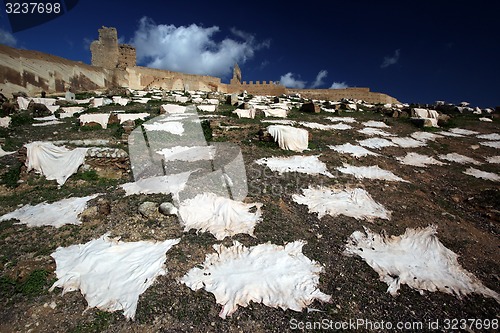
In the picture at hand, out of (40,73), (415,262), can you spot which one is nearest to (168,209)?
(415,262)

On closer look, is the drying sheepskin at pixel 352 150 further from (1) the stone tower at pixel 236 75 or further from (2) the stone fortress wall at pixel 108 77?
(1) the stone tower at pixel 236 75

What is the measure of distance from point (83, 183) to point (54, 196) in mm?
897

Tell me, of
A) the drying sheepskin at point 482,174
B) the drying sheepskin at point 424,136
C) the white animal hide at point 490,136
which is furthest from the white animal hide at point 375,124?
the drying sheepskin at point 482,174

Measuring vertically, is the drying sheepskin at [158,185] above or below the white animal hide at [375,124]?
below

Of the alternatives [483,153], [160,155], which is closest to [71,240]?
[160,155]

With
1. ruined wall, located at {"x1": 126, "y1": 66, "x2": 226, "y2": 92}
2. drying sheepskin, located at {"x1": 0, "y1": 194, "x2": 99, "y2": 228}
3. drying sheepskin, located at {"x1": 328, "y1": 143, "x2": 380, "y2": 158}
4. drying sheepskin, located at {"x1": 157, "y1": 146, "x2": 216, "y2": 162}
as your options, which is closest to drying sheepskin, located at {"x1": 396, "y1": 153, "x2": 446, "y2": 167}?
drying sheepskin, located at {"x1": 328, "y1": 143, "x2": 380, "y2": 158}

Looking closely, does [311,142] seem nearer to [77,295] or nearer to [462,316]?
[462,316]

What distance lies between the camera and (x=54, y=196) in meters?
6.77

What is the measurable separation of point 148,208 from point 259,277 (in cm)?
302

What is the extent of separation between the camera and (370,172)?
880cm

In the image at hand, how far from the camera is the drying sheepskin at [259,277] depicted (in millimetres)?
3920

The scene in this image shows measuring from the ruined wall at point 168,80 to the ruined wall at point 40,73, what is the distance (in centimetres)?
586

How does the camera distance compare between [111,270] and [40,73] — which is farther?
[40,73]

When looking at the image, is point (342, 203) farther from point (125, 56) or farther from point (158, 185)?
point (125, 56)
